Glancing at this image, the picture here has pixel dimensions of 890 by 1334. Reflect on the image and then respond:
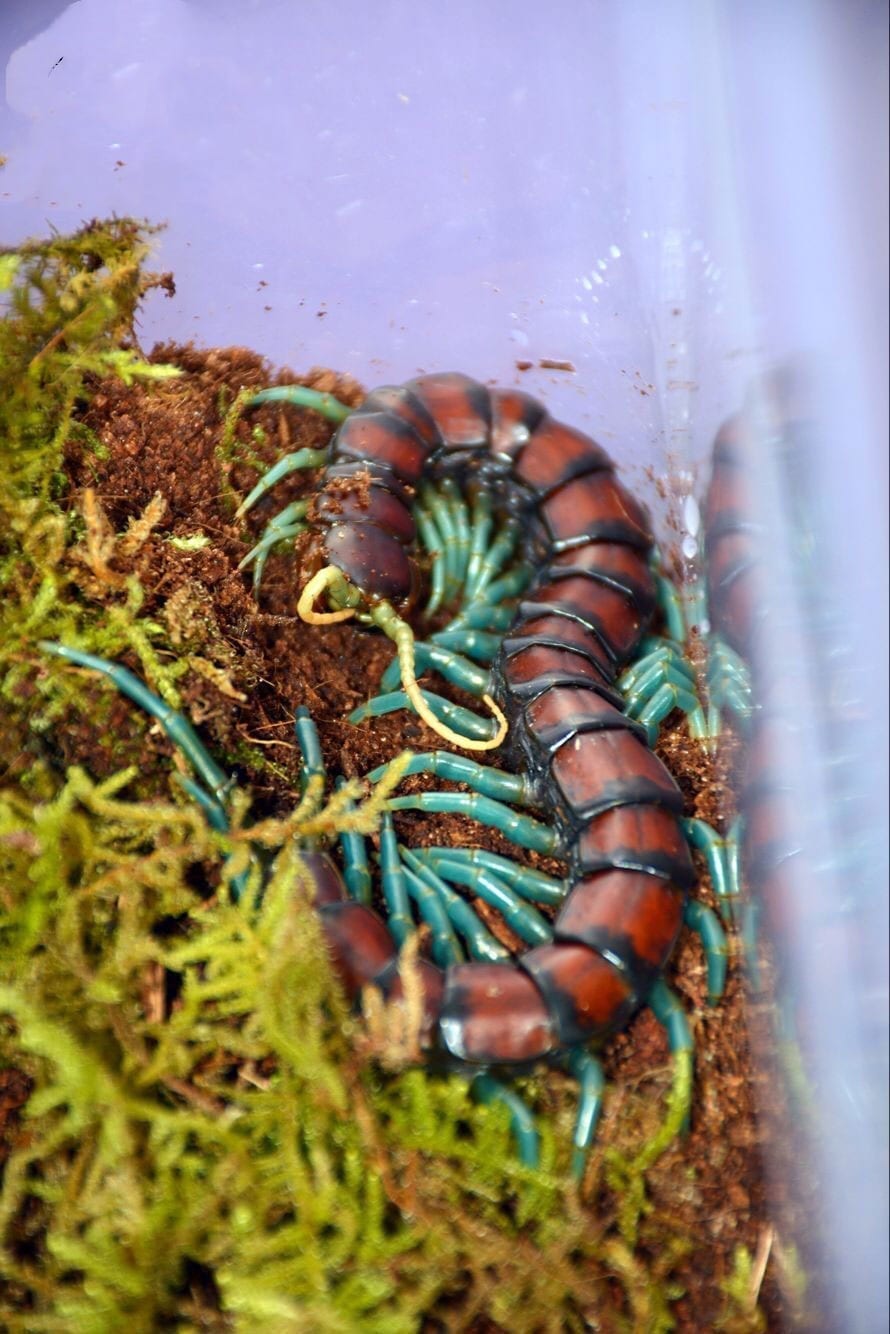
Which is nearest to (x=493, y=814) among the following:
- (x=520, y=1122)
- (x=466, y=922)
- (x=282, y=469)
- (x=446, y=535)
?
(x=466, y=922)

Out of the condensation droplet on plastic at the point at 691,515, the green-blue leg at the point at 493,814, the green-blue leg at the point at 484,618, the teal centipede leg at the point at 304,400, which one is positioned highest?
the teal centipede leg at the point at 304,400

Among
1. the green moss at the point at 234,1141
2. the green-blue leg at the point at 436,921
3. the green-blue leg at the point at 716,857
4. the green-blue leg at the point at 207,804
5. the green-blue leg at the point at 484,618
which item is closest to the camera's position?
the green moss at the point at 234,1141

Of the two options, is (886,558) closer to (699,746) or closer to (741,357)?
(741,357)

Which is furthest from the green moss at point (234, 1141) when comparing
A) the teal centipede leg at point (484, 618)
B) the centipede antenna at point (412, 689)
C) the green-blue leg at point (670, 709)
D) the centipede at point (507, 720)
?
the teal centipede leg at point (484, 618)

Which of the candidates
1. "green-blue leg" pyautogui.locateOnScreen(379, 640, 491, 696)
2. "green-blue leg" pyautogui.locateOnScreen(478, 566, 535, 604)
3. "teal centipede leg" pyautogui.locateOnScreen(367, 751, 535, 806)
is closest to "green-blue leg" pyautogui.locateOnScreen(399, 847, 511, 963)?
"teal centipede leg" pyautogui.locateOnScreen(367, 751, 535, 806)

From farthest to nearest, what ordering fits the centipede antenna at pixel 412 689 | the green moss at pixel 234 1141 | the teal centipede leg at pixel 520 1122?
the centipede antenna at pixel 412 689 < the teal centipede leg at pixel 520 1122 < the green moss at pixel 234 1141

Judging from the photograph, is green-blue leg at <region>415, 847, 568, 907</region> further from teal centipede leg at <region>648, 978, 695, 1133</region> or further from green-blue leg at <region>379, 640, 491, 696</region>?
green-blue leg at <region>379, 640, 491, 696</region>

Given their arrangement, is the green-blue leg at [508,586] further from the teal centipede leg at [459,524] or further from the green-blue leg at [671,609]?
the green-blue leg at [671,609]
